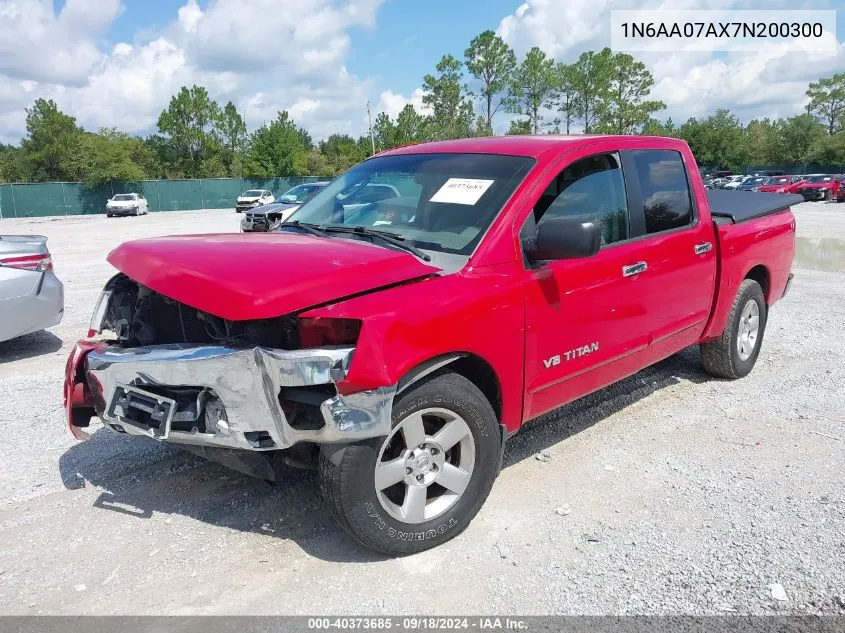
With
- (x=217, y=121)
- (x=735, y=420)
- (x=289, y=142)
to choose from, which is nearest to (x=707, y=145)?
(x=289, y=142)

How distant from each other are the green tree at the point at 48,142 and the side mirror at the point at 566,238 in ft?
217

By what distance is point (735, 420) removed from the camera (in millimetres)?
4617

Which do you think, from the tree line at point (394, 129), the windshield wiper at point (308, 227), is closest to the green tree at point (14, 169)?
the tree line at point (394, 129)

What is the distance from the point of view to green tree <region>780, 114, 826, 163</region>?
71.0 metres

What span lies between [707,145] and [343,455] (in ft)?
284

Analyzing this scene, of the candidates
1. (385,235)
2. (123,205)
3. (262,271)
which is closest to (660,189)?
(385,235)

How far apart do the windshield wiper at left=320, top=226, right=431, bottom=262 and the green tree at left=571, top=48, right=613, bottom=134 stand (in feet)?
208

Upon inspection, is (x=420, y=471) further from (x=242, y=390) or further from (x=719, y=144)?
(x=719, y=144)

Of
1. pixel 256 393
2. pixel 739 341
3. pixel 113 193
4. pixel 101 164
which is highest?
pixel 101 164

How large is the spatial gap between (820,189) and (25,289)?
3996 centimetres

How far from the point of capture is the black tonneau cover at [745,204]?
5.10m

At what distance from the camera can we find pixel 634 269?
12.8ft

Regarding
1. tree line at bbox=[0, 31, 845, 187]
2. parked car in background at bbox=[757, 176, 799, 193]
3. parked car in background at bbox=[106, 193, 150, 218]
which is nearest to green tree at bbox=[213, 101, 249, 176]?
tree line at bbox=[0, 31, 845, 187]

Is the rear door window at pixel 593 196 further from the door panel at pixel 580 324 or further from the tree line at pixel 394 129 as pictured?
the tree line at pixel 394 129
